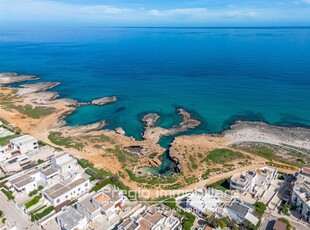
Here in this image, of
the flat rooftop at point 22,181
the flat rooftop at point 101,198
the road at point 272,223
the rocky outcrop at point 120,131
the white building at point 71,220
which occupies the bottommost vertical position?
the rocky outcrop at point 120,131

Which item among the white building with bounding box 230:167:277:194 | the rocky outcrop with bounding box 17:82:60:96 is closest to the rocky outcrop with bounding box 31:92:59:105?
the rocky outcrop with bounding box 17:82:60:96

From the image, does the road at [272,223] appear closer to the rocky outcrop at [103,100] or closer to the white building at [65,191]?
the white building at [65,191]

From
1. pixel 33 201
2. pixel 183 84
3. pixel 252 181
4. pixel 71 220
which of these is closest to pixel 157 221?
pixel 71 220

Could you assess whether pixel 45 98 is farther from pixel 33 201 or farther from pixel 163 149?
pixel 33 201

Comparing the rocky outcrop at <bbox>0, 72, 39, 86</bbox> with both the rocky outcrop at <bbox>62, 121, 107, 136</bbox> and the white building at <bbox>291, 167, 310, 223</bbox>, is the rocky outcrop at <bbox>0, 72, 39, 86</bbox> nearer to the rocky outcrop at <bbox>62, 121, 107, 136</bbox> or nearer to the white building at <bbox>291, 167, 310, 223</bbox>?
the rocky outcrop at <bbox>62, 121, 107, 136</bbox>

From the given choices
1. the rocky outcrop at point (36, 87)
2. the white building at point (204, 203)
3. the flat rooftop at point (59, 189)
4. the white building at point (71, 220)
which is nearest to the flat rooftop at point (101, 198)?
the white building at point (71, 220)

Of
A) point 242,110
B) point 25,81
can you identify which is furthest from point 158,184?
point 25,81

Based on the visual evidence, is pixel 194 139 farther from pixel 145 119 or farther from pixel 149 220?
pixel 149 220

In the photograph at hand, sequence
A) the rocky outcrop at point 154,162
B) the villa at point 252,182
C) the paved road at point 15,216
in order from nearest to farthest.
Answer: the paved road at point 15,216, the villa at point 252,182, the rocky outcrop at point 154,162
